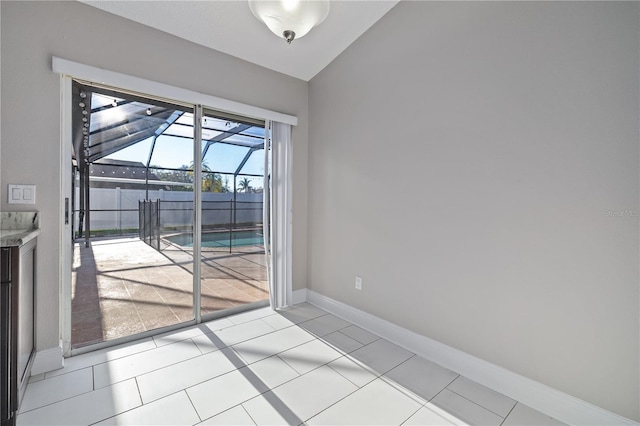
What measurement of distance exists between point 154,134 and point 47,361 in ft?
6.03

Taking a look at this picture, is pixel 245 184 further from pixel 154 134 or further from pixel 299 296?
pixel 299 296

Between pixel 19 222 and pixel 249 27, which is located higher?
pixel 249 27

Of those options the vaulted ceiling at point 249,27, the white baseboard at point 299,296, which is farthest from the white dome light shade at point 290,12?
the white baseboard at point 299,296

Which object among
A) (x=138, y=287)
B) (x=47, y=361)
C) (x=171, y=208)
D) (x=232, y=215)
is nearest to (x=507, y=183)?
(x=232, y=215)

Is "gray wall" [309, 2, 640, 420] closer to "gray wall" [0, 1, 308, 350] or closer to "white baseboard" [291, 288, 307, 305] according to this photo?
"white baseboard" [291, 288, 307, 305]

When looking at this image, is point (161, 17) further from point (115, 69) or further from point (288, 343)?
point (288, 343)

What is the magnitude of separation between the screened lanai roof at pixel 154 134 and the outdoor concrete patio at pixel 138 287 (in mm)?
750

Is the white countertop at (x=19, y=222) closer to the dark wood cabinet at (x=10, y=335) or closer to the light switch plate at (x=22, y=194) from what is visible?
the light switch plate at (x=22, y=194)

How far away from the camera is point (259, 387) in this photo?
1.79 m

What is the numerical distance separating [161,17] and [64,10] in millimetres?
600

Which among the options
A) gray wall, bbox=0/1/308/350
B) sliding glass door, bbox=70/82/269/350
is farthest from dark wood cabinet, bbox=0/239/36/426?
sliding glass door, bbox=70/82/269/350

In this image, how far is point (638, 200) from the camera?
53.3 inches

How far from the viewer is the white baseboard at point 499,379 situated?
4.89 ft

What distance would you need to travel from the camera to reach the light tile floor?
5.05 feet
